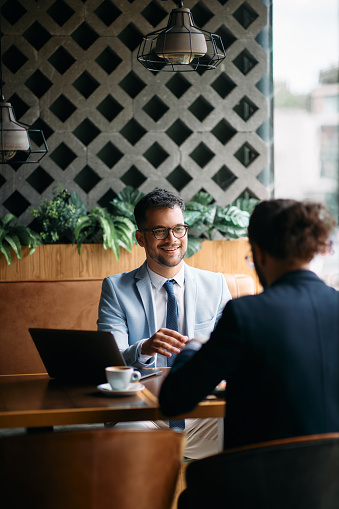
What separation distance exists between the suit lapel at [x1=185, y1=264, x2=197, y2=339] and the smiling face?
2.1 inches

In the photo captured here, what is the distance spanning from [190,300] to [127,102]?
66.1 inches

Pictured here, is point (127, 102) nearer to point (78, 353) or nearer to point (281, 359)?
point (78, 353)

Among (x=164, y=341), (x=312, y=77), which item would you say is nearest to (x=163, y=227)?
(x=164, y=341)

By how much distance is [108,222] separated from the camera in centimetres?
321

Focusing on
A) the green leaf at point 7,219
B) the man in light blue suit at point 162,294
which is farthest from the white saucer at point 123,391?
the green leaf at point 7,219

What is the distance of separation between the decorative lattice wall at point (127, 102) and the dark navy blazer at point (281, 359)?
7.76 ft

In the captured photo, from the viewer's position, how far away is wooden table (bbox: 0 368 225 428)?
1401mm

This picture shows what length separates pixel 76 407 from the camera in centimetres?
144

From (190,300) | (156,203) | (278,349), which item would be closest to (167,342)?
(190,300)

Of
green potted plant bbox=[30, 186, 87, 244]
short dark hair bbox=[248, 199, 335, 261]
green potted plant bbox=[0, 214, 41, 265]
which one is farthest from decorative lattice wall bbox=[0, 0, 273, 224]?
short dark hair bbox=[248, 199, 335, 261]

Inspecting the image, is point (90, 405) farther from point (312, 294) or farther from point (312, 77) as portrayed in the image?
point (312, 77)

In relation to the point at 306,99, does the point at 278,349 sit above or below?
below

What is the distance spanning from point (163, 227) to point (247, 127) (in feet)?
5.06

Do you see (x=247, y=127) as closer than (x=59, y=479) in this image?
No
